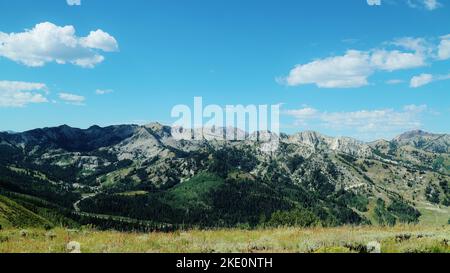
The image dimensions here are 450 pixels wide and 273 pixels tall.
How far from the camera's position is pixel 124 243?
19.3m

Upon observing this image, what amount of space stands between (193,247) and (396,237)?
954cm

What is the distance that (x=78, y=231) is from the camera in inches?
995

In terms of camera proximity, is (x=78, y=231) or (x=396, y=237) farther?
(x=78, y=231)
